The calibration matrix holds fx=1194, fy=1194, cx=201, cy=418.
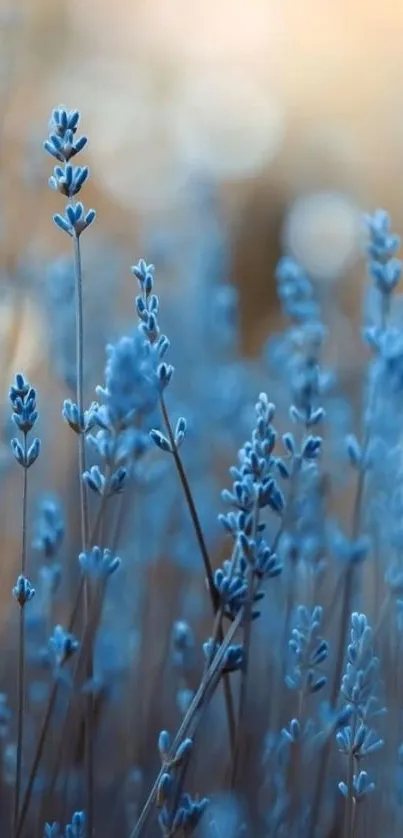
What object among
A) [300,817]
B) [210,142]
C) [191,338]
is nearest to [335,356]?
[191,338]

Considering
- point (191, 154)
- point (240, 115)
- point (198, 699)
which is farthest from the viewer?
point (240, 115)

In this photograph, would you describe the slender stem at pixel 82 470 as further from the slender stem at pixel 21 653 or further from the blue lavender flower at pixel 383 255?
the blue lavender flower at pixel 383 255

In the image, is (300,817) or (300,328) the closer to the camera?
(300,817)

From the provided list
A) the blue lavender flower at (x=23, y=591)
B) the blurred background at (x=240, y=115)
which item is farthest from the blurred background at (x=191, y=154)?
the blue lavender flower at (x=23, y=591)

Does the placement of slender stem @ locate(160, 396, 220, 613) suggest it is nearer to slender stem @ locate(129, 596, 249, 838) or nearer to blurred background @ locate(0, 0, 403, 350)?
slender stem @ locate(129, 596, 249, 838)

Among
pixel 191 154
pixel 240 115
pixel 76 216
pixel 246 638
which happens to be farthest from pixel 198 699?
pixel 240 115

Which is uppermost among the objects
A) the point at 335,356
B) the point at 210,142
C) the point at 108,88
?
the point at 108,88

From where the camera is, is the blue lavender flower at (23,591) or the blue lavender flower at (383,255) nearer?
the blue lavender flower at (23,591)

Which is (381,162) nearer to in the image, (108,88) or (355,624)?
(108,88)

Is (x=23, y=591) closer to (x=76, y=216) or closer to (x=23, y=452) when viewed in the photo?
(x=23, y=452)
